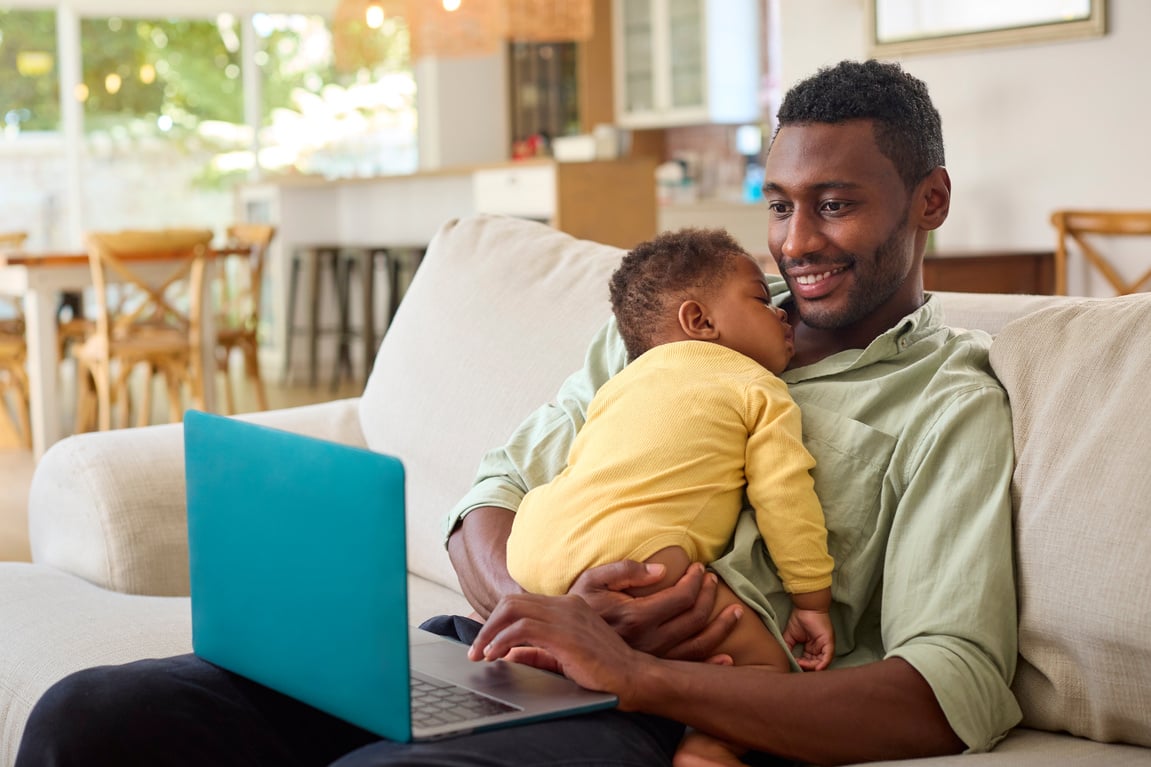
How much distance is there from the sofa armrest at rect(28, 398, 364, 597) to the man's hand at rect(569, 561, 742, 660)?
0.99m

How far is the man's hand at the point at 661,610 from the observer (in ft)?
4.08

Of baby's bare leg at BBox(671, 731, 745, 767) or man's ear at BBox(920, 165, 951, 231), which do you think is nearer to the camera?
baby's bare leg at BBox(671, 731, 745, 767)

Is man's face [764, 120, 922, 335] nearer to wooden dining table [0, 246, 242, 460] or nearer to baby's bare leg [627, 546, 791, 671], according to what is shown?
baby's bare leg [627, 546, 791, 671]

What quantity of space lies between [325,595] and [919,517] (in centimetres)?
58

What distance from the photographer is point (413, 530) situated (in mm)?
2062

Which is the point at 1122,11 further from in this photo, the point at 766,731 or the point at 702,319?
the point at 766,731

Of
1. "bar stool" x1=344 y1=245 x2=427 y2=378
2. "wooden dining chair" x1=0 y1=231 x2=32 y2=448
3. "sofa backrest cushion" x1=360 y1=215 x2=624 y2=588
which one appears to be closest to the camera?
"sofa backrest cushion" x1=360 y1=215 x2=624 y2=588

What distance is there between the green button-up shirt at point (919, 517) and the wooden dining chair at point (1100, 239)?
10.6ft

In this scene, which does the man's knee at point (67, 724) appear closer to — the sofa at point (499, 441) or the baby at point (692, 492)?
the sofa at point (499, 441)

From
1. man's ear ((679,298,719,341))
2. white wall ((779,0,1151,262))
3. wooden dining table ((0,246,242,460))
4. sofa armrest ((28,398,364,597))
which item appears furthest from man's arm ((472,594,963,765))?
wooden dining table ((0,246,242,460))

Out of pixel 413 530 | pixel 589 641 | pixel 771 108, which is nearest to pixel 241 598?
pixel 589 641

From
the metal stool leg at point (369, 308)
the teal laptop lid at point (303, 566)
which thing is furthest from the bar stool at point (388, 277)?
the teal laptop lid at point (303, 566)

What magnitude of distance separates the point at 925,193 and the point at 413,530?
0.95 m

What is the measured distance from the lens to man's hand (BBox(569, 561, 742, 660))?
1.24 m
